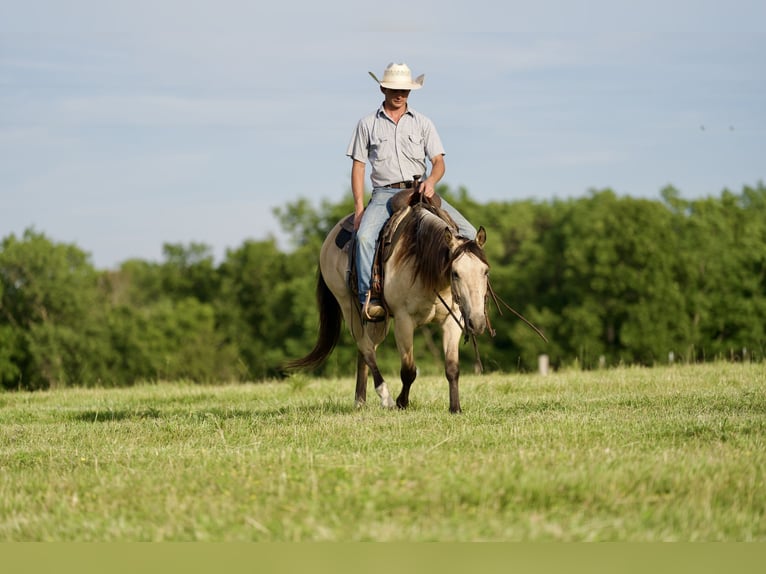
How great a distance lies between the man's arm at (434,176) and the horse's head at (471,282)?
4.48ft

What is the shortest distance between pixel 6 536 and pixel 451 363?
6.11 meters

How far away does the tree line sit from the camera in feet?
184

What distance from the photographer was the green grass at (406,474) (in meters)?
5.54

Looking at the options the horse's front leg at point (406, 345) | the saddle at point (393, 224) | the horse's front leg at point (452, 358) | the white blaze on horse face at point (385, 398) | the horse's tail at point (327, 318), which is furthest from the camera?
the horse's tail at point (327, 318)

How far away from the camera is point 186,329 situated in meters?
71.1

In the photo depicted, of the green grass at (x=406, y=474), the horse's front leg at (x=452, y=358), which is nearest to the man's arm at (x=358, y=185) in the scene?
the horse's front leg at (x=452, y=358)

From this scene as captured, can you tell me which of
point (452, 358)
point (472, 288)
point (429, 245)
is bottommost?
point (452, 358)

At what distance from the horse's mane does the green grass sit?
1.42 m

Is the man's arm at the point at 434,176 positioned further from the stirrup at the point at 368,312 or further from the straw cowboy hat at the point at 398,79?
the stirrup at the point at 368,312

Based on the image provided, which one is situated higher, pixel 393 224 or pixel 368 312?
pixel 393 224

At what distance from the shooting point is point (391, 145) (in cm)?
1237

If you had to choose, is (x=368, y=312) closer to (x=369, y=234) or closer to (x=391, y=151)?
(x=369, y=234)

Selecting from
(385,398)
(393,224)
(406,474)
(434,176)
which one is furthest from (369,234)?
(406,474)

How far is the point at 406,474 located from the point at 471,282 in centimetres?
432
